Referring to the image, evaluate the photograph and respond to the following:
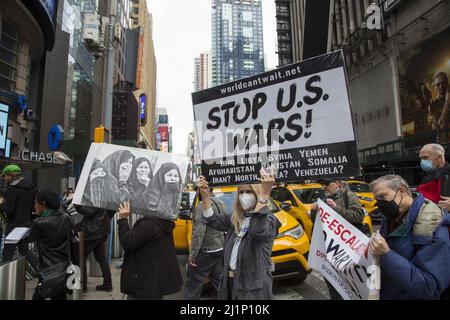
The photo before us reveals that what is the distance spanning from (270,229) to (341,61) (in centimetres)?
172

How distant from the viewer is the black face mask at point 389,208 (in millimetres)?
2354

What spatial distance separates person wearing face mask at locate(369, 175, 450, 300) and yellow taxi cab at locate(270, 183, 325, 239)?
6.95 m

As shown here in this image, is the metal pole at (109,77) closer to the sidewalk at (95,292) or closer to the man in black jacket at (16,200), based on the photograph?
the man in black jacket at (16,200)

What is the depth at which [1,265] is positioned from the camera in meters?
3.36

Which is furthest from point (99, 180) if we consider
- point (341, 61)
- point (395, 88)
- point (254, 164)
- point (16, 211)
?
point (395, 88)

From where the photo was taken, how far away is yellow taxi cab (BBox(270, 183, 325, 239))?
947 cm

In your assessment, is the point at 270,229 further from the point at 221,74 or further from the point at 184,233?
the point at 221,74

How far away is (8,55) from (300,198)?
49.6ft

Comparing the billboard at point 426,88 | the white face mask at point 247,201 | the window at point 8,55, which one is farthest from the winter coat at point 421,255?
the billboard at point 426,88

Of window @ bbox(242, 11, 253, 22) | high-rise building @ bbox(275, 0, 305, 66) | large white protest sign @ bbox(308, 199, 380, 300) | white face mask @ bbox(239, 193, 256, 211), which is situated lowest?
large white protest sign @ bbox(308, 199, 380, 300)

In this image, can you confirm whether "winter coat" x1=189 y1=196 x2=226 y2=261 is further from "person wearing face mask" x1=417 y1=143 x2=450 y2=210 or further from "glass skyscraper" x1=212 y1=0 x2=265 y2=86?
"glass skyscraper" x1=212 y1=0 x2=265 y2=86

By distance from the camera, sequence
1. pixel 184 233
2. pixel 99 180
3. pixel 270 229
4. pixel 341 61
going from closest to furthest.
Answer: pixel 270 229
pixel 341 61
pixel 99 180
pixel 184 233

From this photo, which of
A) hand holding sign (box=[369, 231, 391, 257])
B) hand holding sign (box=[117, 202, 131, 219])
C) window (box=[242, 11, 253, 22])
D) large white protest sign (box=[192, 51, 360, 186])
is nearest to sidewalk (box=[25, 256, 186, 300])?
hand holding sign (box=[117, 202, 131, 219])

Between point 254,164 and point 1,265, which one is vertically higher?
point 254,164
